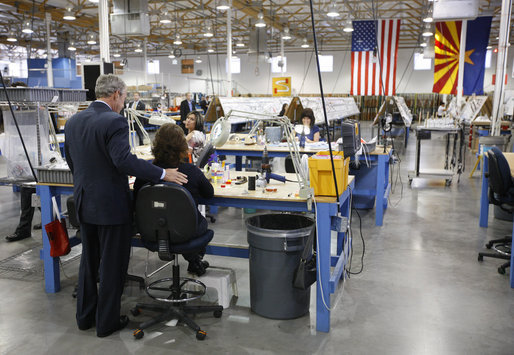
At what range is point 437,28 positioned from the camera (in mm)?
→ 12883

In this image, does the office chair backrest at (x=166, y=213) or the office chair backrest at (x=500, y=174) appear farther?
the office chair backrest at (x=500, y=174)

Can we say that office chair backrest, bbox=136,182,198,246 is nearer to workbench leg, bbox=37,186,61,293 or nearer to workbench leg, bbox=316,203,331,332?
workbench leg, bbox=316,203,331,332

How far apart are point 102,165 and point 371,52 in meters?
10.7

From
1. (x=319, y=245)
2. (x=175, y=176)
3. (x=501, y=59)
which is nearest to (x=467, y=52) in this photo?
(x=501, y=59)

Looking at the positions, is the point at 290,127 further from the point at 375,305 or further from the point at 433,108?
the point at 433,108

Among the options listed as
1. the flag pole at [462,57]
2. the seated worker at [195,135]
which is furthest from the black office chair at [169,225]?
the flag pole at [462,57]

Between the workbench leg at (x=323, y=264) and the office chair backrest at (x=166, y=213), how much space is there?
2.63 ft

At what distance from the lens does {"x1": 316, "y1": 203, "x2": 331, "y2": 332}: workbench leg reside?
9.51 feet

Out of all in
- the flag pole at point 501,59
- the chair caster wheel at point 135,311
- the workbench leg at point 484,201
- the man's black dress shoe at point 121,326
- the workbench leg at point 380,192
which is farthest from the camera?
the flag pole at point 501,59

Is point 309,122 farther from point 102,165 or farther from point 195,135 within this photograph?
point 102,165

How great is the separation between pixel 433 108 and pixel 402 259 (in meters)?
21.9

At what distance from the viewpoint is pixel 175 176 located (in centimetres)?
279

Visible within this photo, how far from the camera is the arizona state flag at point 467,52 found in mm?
12508

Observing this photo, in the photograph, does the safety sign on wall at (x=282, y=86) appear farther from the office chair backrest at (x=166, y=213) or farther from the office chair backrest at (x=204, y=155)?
A: the office chair backrest at (x=166, y=213)
